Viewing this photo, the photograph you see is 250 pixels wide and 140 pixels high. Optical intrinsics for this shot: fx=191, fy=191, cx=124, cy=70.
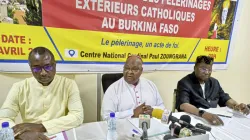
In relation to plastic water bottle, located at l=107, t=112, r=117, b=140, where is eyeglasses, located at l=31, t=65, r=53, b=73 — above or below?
above

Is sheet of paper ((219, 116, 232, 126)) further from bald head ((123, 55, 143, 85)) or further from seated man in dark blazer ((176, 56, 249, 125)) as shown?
bald head ((123, 55, 143, 85))

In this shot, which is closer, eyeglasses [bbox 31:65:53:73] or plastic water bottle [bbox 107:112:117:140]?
plastic water bottle [bbox 107:112:117:140]

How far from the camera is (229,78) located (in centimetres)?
337

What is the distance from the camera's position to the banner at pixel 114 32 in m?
1.82

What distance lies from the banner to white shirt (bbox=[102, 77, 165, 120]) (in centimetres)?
55

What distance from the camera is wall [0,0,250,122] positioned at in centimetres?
236

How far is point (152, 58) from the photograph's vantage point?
2475mm

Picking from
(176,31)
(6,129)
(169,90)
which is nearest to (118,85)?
(6,129)

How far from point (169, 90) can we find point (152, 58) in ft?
2.54

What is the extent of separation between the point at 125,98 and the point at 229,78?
246cm

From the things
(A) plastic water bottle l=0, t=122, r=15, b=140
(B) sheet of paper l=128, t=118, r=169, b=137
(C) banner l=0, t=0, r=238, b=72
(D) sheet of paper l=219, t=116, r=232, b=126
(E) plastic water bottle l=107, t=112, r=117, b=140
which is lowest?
(D) sheet of paper l=219, t=116, r=232, b=126

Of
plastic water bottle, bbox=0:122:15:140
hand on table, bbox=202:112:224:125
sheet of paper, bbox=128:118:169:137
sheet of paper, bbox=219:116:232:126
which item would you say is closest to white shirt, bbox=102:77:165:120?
sheet of paper, bbox=128:118:169:137

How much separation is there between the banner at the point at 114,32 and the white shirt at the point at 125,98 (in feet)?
1.80

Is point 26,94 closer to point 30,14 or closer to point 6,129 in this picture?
point 6,129
